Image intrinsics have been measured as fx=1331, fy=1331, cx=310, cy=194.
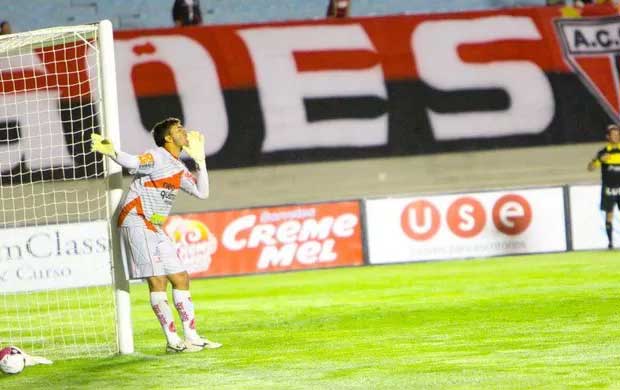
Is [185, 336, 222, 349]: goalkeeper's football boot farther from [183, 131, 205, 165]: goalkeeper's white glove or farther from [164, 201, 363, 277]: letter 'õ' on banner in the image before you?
[164, 201, 363, 277]: letter 'õ' on banner

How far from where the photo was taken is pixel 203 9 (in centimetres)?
2242

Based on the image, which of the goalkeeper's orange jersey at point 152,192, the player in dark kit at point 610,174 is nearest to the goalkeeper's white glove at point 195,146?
the goalkeeper's orange jersey at point 152,192

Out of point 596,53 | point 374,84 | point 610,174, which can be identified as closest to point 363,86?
point 374,84

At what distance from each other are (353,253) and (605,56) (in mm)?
6726

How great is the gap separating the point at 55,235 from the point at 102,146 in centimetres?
740

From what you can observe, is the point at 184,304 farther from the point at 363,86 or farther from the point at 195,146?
the point at 363,86

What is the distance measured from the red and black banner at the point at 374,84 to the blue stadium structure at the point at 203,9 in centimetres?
39

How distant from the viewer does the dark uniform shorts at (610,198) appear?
62.7 ft

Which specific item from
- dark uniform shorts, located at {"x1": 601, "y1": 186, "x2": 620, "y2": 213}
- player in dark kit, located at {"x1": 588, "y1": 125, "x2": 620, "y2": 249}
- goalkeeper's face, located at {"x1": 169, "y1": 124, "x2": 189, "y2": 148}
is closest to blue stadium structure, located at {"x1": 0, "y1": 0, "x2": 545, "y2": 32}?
player in dark kit, located at {"x1": 588, "y1": 125, "x2": 620, "y2": 249}

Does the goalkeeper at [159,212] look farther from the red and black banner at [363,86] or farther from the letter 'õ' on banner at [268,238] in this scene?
the red and black banner at [363,86]

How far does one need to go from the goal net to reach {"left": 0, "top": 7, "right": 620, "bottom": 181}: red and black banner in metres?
1.69

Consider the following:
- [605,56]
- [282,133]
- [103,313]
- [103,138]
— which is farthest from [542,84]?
[103,138]

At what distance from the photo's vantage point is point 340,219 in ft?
63.6

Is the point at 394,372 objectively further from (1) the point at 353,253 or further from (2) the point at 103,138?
(1) the point at 353,253
